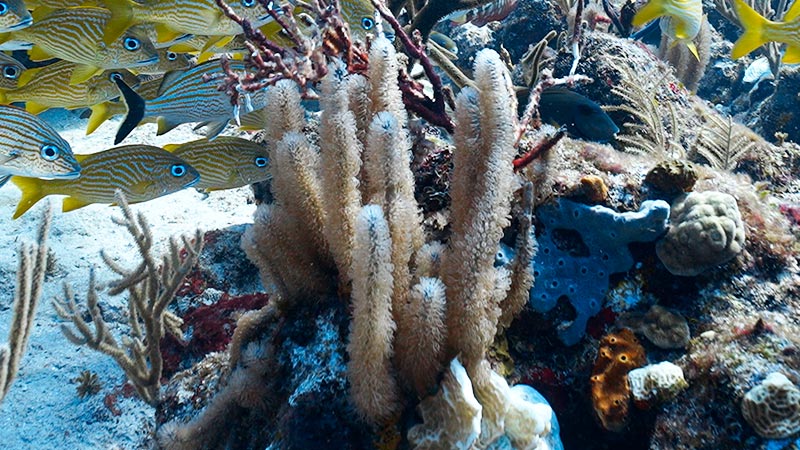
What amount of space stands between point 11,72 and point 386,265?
3.65 m

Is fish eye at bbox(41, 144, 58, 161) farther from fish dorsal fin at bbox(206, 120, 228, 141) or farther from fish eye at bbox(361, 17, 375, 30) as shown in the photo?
fish eye at bbox(361, 17, 375, 30)

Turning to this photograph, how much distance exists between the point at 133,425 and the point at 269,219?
234 cm

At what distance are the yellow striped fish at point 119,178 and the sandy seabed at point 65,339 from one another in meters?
0.44

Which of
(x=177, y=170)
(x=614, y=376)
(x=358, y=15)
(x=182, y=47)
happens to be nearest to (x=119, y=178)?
(x=177, y=170)

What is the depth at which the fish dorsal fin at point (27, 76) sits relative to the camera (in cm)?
337

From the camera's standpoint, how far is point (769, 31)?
4.19m

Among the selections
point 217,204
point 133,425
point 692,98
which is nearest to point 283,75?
point 133,425

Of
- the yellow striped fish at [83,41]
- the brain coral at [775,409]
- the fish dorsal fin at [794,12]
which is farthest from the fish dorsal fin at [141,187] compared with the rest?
the fish dorsal fin at [794,12]

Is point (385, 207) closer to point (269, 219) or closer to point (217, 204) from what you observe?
point (269, 219)

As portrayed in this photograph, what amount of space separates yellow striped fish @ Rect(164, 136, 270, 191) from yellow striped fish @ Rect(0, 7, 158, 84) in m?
0.65

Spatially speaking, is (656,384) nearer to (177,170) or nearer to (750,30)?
(177,170)

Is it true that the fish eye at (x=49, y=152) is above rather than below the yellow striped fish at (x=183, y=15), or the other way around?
below

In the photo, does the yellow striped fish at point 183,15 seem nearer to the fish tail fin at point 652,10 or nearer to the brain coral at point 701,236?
the brain coral at point 701,236

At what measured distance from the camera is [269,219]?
211 centimetres
